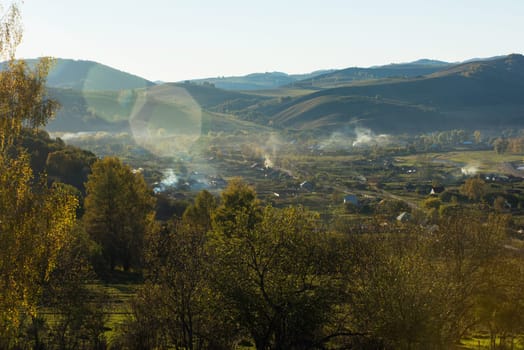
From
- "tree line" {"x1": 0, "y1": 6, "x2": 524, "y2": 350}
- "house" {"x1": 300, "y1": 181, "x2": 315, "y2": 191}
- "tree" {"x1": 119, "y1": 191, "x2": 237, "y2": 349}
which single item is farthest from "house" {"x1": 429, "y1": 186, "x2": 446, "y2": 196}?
"tree" {"x1": 119, "y1": 191, "x2": 237, "y2": 349}

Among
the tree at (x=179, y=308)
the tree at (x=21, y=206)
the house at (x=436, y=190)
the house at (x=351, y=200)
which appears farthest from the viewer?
the house at (x=436, y=190)

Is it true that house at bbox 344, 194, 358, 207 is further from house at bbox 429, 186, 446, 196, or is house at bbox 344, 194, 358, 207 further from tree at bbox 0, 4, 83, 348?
tree at bbox 0, 4, 83, 348

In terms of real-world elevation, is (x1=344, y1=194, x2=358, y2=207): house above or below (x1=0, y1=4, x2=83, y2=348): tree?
below

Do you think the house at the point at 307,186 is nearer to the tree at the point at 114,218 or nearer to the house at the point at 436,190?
the house at the point at 436,190

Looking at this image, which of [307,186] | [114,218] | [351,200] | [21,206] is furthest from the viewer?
[307,186]

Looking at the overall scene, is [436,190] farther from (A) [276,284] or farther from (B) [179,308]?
(B) [179,308]

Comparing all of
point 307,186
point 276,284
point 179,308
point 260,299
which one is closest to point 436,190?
point 307,186

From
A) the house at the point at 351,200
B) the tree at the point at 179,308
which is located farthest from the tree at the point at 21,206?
the house at the point at 351,200

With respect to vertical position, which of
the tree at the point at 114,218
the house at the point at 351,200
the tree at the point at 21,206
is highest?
the tree at the point at 21,206

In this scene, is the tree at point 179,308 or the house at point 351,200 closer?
the tree at point 179,308

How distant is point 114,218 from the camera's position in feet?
204

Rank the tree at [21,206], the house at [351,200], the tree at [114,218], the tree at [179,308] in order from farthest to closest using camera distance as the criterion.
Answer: the house at [351,200], the tree at [114,218], the tree at [179,308], the tree at [21,206]

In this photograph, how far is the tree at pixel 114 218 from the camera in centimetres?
6141

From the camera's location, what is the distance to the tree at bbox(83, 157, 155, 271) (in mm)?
61406
